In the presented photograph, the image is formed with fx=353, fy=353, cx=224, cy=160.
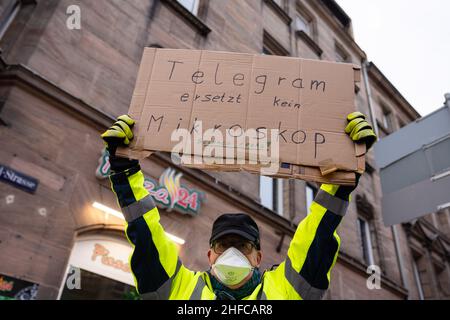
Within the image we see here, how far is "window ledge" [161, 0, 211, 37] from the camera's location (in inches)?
320

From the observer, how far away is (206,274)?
212 cm

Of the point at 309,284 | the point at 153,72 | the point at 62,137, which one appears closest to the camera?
the point at 309,284

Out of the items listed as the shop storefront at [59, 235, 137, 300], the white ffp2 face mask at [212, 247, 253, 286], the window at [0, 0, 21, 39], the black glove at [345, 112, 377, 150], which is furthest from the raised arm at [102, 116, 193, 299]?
the window at [0, 0, 21, 39]

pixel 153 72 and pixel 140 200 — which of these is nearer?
pixel 140 200

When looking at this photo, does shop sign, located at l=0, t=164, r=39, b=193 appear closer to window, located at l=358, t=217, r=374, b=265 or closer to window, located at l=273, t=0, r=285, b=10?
window, located at l=358, t=217, r=374, b=265

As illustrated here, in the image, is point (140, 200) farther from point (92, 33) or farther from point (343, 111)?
point (92, 33)

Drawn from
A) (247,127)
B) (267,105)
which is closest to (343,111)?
(267,105)

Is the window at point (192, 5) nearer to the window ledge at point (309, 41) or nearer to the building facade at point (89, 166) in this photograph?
the building facade at point (89, 166)

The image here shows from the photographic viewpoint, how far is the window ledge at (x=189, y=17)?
812cm

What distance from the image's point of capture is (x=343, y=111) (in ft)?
7.03

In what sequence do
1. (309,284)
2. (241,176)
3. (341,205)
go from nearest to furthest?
1. (309,284)
2. (341,205)
3. (241,176)
